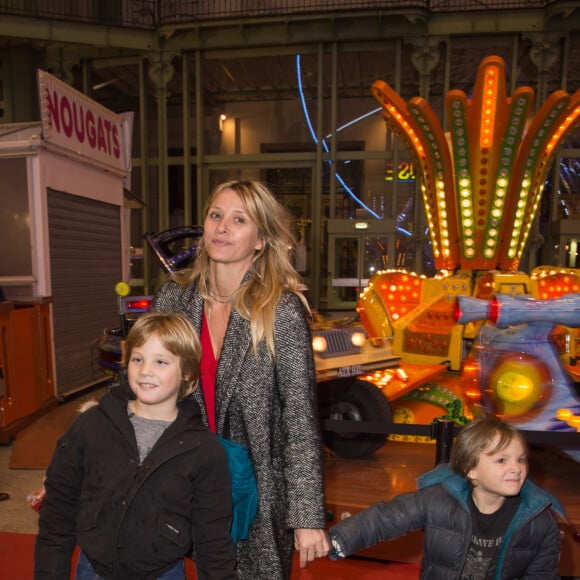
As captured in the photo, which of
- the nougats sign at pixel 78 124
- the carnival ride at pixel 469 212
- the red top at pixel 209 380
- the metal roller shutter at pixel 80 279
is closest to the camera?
the red top at pixel 209 380

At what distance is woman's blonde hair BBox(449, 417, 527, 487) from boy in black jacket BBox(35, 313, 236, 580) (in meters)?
0.87

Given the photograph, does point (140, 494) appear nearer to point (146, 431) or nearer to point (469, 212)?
point (146, 431)

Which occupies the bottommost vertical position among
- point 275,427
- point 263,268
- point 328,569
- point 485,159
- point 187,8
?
point 328,569

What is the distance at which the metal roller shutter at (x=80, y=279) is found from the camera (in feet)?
18.7

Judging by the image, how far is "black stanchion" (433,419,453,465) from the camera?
2.57 metres

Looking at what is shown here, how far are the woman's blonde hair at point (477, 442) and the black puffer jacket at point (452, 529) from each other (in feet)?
0.22

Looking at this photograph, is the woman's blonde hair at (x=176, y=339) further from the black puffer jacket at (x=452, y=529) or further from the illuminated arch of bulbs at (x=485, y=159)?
the illuminated arch of bulbs at (x=485, y=159)

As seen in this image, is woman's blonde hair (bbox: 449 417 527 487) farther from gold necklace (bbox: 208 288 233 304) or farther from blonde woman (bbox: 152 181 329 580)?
gold necklace (bbox: 208 288 233 304)

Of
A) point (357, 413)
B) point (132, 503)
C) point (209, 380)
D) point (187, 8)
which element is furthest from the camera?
point (187, 8)

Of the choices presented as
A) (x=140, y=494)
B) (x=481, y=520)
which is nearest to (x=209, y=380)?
(x=140, y=494)

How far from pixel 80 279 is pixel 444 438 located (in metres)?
4.98

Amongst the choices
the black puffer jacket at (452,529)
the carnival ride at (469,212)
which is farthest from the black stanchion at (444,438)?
→ the carnival ride at (469,212)

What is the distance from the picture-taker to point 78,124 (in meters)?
5.93

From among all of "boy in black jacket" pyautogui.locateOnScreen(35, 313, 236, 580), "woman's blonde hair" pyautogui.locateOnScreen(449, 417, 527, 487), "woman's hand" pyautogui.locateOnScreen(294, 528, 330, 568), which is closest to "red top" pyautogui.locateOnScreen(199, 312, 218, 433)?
"boy in black jacket" pyautogui.locateOnScreen(35, 313, 236, 580)
